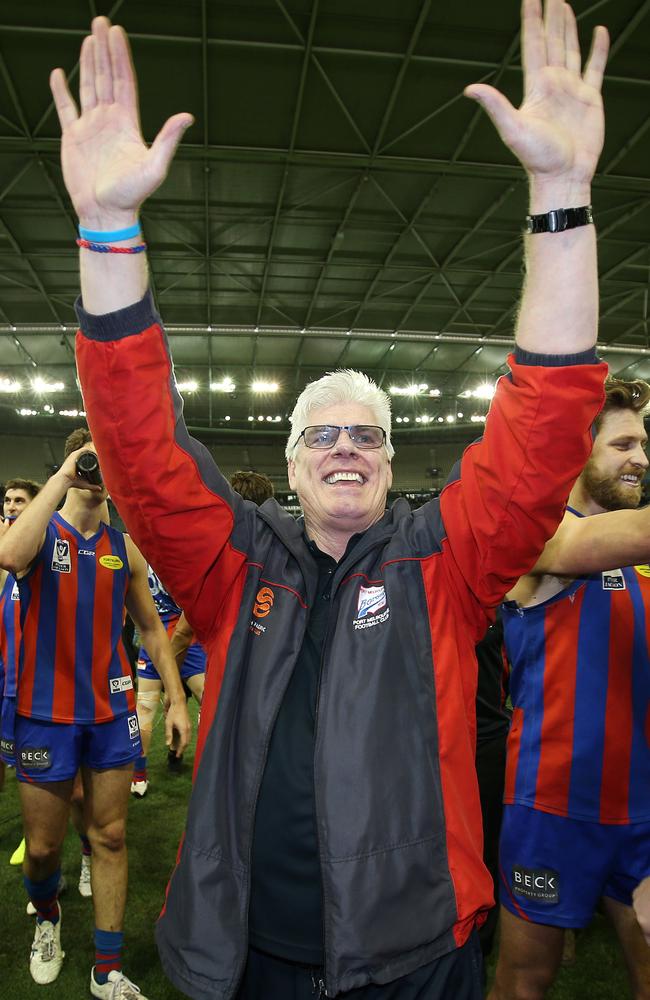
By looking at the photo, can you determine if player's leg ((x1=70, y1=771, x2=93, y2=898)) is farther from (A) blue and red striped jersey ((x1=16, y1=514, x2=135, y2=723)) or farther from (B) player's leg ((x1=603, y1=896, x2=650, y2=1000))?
(B) player's leg ((x1=603, y1=896, x2=650, y2=1000))

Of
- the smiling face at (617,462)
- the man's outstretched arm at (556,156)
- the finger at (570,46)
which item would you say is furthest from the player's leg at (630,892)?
the finger at (570,46)

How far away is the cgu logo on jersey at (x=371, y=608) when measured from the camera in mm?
1383

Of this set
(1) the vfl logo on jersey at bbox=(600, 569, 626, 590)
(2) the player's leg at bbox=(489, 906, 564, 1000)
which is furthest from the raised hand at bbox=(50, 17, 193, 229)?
(2) the player's leg at bbox=(489, 906, 564, 1000)

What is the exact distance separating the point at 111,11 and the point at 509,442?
8.41 m

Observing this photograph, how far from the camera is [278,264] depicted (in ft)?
42.3

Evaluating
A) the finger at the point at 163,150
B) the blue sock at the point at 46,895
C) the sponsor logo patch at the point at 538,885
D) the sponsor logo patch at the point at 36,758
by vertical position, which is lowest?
the blue sock at the point at 46,895

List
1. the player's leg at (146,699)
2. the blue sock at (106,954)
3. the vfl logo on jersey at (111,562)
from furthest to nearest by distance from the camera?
1. the player's leg at (146,699)
2. the vfl logo on jersey at (111,562)
3. the blue sock at (106,954)

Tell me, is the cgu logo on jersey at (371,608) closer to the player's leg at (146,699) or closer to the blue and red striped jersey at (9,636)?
the blue and red striped jersey at (9,636)

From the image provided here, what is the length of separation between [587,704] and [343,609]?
48.5 inches

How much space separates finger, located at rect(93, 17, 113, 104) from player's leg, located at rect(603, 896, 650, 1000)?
2.78m

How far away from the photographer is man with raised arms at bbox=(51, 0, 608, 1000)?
3.81 ft

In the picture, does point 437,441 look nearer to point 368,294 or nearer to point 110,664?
point 368,294

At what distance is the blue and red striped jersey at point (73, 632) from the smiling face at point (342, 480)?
73.6 inches

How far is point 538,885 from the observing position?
2.02 meters
